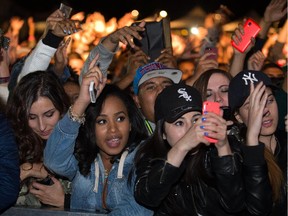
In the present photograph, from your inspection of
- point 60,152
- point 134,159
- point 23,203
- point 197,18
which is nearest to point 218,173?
point 134,159

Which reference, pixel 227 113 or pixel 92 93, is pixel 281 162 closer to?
pixel 227 113

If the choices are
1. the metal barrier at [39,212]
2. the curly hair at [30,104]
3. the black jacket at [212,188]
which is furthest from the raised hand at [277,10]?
the metal barrier at [39,212]

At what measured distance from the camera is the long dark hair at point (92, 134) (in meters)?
3.92

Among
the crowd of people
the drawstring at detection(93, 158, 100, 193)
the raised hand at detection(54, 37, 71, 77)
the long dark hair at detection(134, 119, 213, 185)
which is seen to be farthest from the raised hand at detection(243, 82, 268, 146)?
the raised hand at detection(54, 37, 71, 77)

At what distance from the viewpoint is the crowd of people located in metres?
3.13

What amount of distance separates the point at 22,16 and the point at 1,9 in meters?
1.47

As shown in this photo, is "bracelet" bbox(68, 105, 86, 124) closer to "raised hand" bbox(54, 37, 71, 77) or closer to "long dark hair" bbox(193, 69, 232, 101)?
"long dark hair" bbox(193, 69, 232, 101)

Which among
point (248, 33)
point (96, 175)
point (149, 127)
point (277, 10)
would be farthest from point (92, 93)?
point (277, 10)

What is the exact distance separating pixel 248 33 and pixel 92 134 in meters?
1.61

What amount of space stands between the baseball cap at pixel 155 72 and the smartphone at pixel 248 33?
56 centimetres

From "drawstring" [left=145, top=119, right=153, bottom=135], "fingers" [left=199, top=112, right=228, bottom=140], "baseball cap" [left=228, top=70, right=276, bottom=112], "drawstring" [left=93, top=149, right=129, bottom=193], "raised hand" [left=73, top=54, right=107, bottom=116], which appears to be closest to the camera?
"fingers" [left=199, top=112, right=228, bottom=140]

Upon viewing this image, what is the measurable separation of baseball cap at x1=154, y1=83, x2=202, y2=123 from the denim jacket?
1.42 feet

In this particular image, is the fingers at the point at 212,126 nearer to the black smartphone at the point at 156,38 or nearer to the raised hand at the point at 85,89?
the raised hand at the point at 85,89

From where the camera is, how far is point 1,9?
54.9 ft
